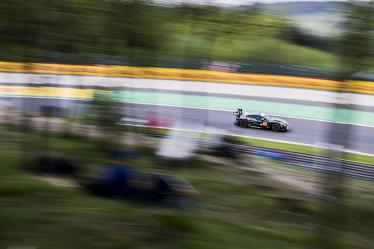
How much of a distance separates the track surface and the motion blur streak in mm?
15

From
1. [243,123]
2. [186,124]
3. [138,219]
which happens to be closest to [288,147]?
[243,123]

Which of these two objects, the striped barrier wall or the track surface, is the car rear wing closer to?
the track surface

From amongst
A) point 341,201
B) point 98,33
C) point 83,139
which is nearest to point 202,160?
point 83,139

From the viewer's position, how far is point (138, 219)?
274 cm

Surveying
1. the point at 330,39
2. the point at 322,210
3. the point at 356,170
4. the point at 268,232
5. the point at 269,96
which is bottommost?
the point at 268,232

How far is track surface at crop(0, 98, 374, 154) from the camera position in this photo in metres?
3.40

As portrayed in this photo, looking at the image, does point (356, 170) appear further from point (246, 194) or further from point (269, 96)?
point (269, 96)

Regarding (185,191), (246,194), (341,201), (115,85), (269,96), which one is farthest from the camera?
(269,96)

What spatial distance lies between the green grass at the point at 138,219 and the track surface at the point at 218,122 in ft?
1.45

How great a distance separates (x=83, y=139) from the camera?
3977mm

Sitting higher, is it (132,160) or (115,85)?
(115,85)

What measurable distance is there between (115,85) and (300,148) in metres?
1.80

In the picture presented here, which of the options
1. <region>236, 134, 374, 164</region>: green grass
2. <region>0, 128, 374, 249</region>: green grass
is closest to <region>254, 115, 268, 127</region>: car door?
<region>236, 134, 374, 164</region>: green grass

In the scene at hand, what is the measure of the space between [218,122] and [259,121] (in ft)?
1.71
